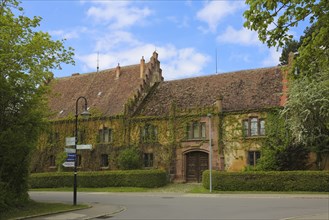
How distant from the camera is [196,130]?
39188 mm

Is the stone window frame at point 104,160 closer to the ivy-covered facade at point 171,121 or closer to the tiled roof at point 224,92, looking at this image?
the ivy-covered facade at point 171,121

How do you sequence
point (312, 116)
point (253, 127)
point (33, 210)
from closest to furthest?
1. point (33, 210)
2. point (312, 116)
3. point (253, 127)

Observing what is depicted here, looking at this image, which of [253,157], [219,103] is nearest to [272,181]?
[253,157]

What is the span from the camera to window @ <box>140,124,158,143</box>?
1597 inches

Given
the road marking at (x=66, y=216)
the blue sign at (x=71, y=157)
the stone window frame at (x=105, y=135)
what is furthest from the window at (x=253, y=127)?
the road marking at (x=66, y=216)

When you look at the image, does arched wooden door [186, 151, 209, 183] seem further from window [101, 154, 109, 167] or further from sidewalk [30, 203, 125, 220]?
sidewalk [30, 203, 125, 220]

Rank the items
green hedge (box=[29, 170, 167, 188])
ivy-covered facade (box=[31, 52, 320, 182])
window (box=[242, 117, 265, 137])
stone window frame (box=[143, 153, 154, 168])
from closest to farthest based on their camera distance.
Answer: green hedge (box=[29, 170, 167, 188]) < window (box=[242, 117, 265, 137]) < ivy-covered facade (box=[31, 52, 320, 182]) < stone window frame (box=[143, 153, 154, 168])

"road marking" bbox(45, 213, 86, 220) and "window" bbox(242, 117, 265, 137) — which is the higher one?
"window" bbox(242, 117, 265, 137)

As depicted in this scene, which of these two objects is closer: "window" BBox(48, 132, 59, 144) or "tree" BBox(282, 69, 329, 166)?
"tree" BBox(282, 69, 329, 166)

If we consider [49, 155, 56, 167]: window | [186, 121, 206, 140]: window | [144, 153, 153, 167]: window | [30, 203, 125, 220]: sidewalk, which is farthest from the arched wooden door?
[30, 203, 125, 220]: sidewalk

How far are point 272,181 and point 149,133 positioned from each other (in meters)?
14.6

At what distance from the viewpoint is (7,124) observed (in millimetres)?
19891

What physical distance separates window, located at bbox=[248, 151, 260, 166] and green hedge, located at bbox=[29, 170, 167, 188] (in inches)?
314

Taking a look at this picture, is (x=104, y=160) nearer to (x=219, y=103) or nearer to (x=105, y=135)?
(x=105, y=135)
